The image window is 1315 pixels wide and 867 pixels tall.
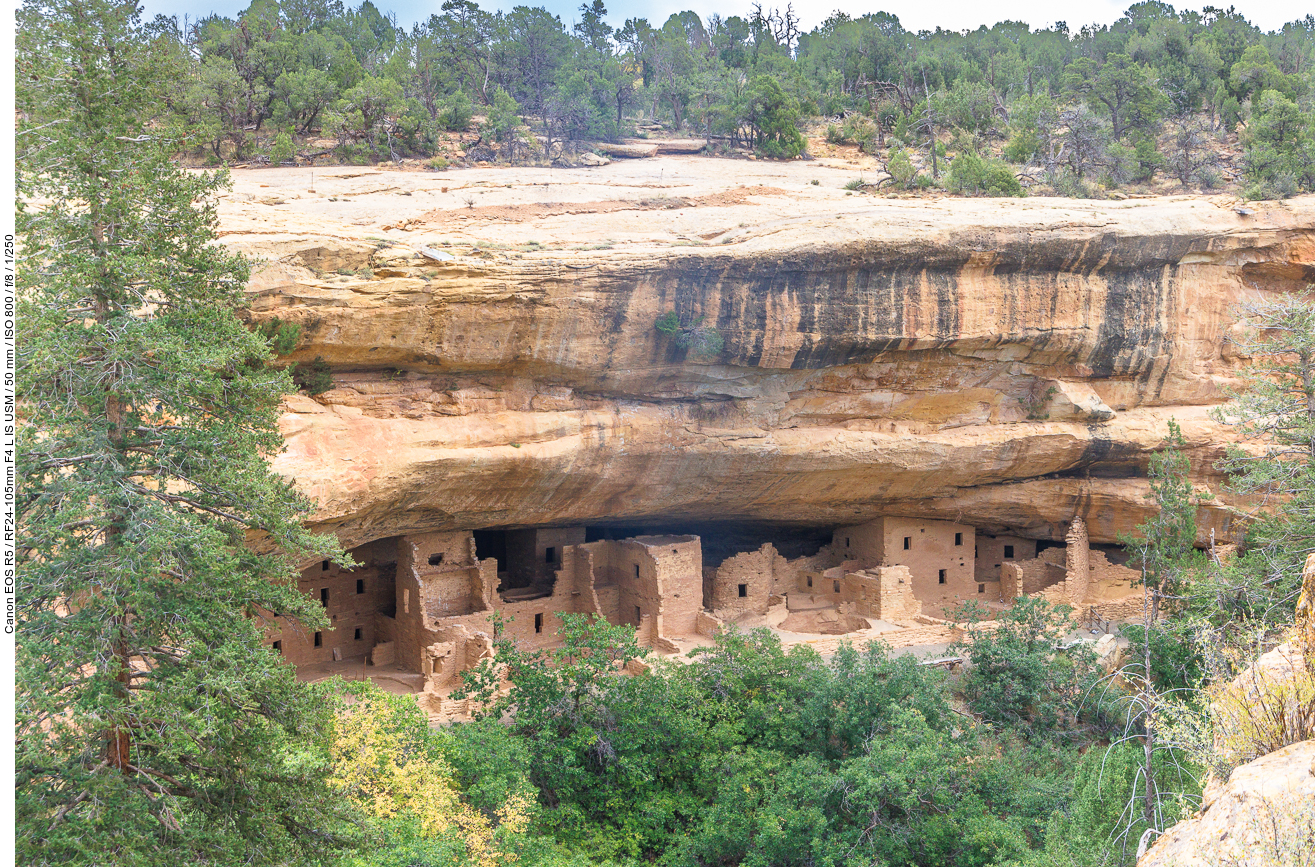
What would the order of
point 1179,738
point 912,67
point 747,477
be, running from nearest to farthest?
point 1179,738 → point 747,477 → point 912,67

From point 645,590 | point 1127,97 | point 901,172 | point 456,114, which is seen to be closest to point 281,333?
point 645,590

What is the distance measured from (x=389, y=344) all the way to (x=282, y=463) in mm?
2490

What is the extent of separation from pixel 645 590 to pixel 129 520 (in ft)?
40.0

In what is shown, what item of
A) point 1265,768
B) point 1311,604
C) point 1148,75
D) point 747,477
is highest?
point 1148,75

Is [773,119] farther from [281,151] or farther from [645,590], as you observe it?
[645,590]

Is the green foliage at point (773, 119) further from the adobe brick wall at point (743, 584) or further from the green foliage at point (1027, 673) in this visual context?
the green foliage at point (1027, 673)

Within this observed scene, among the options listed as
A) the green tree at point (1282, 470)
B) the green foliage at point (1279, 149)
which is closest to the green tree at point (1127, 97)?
the green foliage at point (1279, 149)

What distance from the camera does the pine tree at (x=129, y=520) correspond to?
29.1 feet

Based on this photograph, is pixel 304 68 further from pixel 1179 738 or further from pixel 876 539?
pixel 1179 738

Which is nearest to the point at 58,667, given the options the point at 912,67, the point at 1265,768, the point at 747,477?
the point at 1265,768

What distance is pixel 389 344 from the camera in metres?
16.0

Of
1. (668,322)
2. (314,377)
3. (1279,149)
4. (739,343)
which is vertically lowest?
(314,377)

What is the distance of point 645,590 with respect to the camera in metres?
20.4

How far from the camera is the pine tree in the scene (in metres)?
8.88
